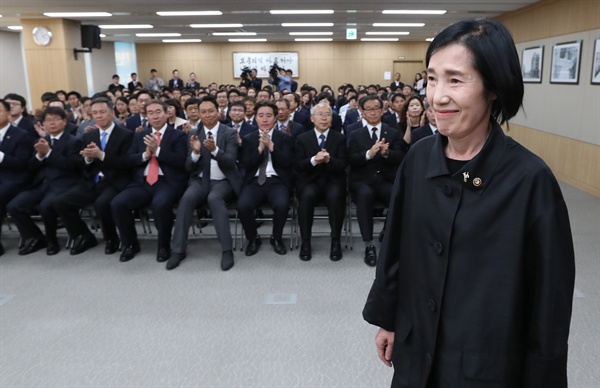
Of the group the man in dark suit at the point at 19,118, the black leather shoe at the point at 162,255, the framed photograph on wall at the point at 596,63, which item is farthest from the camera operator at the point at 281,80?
the black leather shoe at the point at 162,255

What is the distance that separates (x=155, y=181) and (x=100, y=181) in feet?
2.29

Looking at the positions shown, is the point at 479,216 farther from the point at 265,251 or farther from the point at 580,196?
the point at 580,196

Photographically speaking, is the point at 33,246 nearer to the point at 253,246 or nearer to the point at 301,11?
the point at 253,246

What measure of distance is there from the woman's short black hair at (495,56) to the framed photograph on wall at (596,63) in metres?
6.81

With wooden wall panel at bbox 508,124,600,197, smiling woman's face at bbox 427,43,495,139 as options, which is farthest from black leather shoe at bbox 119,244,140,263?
wooden wall panel at bbox 508,124,600,197

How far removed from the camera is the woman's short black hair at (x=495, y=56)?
108 cm

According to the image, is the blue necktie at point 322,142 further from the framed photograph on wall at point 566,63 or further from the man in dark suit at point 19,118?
the framed photograph on wall at point 566,63

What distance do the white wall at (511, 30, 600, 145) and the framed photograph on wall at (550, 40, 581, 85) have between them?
0.25 ft

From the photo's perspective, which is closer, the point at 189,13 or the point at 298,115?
the point at 298,115

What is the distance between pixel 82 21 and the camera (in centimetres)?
1217

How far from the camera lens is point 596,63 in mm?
6742

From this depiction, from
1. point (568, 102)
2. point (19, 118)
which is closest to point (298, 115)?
point (19, 118)

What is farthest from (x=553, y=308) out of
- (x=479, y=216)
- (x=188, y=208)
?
(x=188, y=208)

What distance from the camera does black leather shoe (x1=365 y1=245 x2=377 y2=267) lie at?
4.39 m
